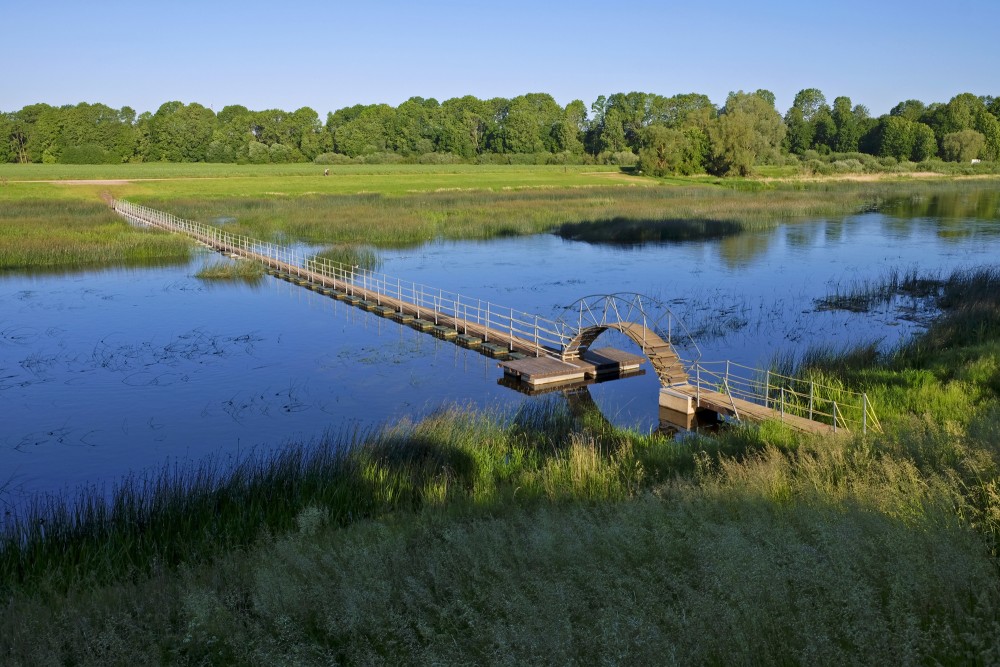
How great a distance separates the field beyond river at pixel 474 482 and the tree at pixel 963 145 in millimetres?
91816

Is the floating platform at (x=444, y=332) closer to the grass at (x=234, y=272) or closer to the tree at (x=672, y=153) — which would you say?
the grass at (x=234, y=272)

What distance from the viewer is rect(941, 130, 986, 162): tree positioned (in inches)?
4702

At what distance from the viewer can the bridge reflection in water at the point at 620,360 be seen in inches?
634

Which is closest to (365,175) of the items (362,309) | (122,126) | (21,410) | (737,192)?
(737,192)

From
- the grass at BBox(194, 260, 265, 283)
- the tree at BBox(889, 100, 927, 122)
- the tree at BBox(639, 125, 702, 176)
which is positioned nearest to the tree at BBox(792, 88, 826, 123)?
the tree at BBox(889, 100, 927, 122)

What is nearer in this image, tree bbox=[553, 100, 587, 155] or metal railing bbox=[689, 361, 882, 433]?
metal railing bbox=[689, 361, 882, 433]

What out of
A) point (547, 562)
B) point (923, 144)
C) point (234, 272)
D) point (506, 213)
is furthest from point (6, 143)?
point (547, 562)

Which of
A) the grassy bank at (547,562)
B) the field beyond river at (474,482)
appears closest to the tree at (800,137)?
the field beyond river at (474,482)

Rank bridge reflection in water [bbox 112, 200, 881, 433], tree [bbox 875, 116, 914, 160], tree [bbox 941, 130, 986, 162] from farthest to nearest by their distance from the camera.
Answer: tree [bbox 875, 116, 914, 160] → tree [bbox 941, 130, 986, 162] → bridge reflection in water [bbox 112, 200, 881, 433]

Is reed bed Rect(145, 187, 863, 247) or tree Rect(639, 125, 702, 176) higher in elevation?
tree Rect(639, 125, 702, 176)

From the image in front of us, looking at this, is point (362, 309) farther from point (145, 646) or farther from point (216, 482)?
point (145, 646)

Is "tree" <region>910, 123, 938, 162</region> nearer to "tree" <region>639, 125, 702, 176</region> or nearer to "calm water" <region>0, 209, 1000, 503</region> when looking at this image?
"tree" <region>639, 125, 702, 176</region>

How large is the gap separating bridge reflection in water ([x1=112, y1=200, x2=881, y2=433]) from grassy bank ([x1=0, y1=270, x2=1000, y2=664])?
229 cm

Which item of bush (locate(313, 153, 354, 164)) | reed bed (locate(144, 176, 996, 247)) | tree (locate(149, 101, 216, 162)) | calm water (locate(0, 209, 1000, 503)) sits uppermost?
tree (locate(149, 101, 216, 162))
